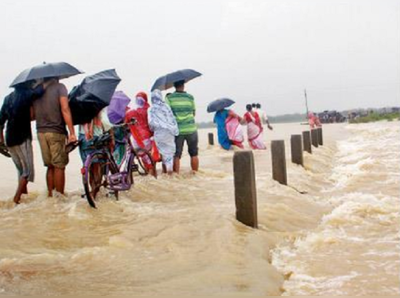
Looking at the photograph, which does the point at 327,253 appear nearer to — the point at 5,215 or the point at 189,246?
the point at 189,246

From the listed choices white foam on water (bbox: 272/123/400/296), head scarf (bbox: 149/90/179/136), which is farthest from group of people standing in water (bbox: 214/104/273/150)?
white foam on water (bbox: 272/123/400/296)

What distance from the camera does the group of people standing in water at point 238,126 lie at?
12391 mm

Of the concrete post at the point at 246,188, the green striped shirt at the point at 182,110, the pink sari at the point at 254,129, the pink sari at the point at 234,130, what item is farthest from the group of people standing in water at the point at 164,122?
the pink sari at the point at 254,129

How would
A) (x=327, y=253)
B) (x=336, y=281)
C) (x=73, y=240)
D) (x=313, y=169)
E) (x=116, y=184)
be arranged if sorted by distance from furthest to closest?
(x=313, y=169) < (x=116, y=184) < (x=73, y=240) < (x=327, y=253) < (x=336, y=281)

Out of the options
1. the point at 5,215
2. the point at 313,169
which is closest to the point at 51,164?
the point at 5,215

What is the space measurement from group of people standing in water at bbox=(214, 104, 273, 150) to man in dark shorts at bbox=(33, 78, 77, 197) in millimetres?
6725

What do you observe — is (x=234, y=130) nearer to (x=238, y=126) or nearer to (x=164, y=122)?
(x=238, y=126)

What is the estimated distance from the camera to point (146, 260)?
3559 millimetres

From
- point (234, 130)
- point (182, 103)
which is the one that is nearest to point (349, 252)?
point (182, 103)

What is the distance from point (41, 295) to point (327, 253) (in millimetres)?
2264

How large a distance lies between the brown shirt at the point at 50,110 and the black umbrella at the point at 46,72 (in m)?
0.20

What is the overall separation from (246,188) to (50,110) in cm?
273

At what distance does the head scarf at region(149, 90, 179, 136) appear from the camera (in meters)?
7.96

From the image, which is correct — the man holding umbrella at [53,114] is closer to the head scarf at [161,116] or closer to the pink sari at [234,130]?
the head scarf at [161,116]
